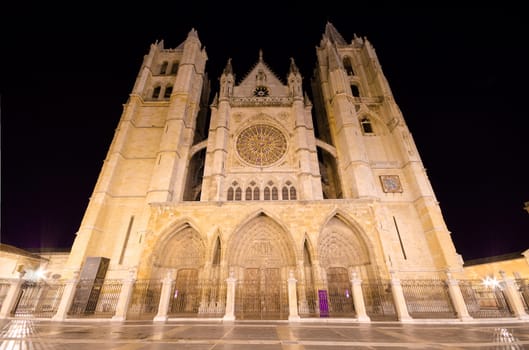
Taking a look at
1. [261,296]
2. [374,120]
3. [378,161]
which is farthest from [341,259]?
[374,120]

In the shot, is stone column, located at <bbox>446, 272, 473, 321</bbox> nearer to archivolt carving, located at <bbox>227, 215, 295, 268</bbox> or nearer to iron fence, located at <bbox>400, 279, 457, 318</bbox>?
iron fence, located at <bbox>400, 279, 457, 318</bbox>

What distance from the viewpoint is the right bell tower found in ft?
40.3

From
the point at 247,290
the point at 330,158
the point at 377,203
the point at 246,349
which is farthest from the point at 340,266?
the point at 246,349

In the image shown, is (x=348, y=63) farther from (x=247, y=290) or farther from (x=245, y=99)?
(x=247, y=290)

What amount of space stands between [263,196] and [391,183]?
27.7 feet

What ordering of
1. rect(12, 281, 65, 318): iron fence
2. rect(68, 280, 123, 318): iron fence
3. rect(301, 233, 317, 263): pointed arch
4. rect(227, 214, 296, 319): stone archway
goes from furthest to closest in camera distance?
rect(227, 214, 296, 319): stone archway
rect(301, 233, 317, 263): pointed arch
rect(12, 281, 65, 318): iron fence
rect(68, 280, 123, 318): iron fence

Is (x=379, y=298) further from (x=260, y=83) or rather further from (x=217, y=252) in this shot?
(x=260, y=83)

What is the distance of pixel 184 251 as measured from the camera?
39.3 feet

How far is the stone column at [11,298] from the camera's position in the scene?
7.95 meters

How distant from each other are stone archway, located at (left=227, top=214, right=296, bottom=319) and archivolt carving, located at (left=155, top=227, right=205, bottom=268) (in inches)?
79.8

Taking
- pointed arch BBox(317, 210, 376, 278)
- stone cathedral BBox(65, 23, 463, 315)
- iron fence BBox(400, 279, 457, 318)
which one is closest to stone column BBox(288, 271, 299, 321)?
stone cathedral BBox(65, 23, 463, 315)

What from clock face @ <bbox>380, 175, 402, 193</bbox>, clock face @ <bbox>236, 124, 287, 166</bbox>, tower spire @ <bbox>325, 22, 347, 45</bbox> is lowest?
Answer: clock face @ <bbox>380, 175, 402, 193</bbox>

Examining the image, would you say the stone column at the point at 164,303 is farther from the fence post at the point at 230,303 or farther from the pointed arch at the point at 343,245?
the pointed arch at the point at 343,245

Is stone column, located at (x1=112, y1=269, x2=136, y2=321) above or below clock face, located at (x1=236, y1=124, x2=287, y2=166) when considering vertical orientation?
below
